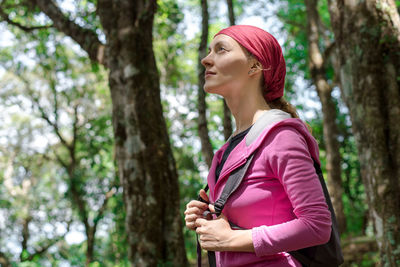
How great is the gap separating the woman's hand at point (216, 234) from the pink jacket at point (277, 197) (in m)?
0.05

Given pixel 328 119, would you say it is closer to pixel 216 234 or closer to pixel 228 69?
pixel 228 69

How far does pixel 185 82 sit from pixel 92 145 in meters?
6.66

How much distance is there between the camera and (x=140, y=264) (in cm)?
479

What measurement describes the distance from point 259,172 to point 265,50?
0.57 metres

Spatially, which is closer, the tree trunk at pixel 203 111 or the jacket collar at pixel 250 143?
the jacket collar at pixel 250 143

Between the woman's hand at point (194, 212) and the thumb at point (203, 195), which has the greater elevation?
the thumb at point (203, 195)

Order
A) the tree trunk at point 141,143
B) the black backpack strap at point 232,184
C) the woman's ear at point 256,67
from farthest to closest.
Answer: the tree trunk at point 141,143 < the woman's ear at point 256,67 < the black backpack strap at point 232,184

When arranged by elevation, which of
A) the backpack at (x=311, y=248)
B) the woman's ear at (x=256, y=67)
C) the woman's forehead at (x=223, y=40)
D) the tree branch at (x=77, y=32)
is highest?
the tree branch at (x=77, y=32)

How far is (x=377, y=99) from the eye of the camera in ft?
13.1

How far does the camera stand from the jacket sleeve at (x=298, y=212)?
1.50m

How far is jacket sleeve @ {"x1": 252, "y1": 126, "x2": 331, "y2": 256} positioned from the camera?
150 cm

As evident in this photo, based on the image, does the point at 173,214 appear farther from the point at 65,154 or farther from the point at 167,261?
the point at 65,154

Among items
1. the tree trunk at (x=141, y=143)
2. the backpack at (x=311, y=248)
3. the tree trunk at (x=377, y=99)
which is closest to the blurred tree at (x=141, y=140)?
the tree trunk at (x=141, y=143)

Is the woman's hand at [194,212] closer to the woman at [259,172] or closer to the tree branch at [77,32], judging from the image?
the woman at [259,172]
